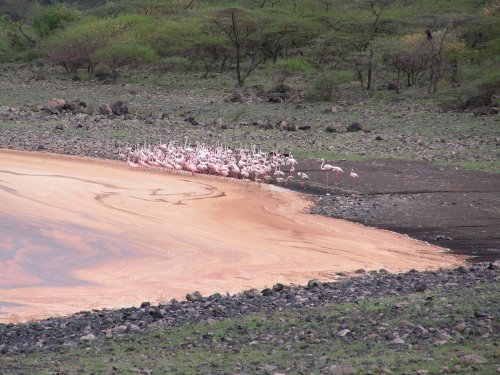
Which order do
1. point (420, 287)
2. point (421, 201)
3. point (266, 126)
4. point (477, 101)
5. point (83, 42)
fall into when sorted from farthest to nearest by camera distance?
point (83, 42) < point (477, 101) < point (266, 126) < point (421, 201) < point (420, 287)

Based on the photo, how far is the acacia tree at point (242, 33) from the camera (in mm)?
37219

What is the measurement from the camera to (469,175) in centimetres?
1872

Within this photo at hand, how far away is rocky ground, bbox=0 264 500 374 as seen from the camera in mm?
6852

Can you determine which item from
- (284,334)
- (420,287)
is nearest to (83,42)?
(420,287)

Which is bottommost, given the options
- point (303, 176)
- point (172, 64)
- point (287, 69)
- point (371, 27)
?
point (303, 176)

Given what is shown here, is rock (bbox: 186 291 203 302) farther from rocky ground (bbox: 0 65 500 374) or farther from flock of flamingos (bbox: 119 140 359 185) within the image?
flock of flamingos (bbox: 119 140 359 185)

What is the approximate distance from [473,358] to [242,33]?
32869mm

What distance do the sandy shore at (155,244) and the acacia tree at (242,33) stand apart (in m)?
19.9

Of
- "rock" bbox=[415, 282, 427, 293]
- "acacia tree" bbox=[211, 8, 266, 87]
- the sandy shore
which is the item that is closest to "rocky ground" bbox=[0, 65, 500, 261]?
the sandy shore

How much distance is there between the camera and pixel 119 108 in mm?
28781

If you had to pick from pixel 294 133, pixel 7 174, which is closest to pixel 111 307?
pixel 7 174

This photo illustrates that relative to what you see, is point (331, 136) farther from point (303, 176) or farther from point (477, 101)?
point (477, 101)

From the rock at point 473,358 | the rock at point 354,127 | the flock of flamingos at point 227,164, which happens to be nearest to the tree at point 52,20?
the rock at point 354,127

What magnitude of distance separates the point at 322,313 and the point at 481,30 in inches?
1162
